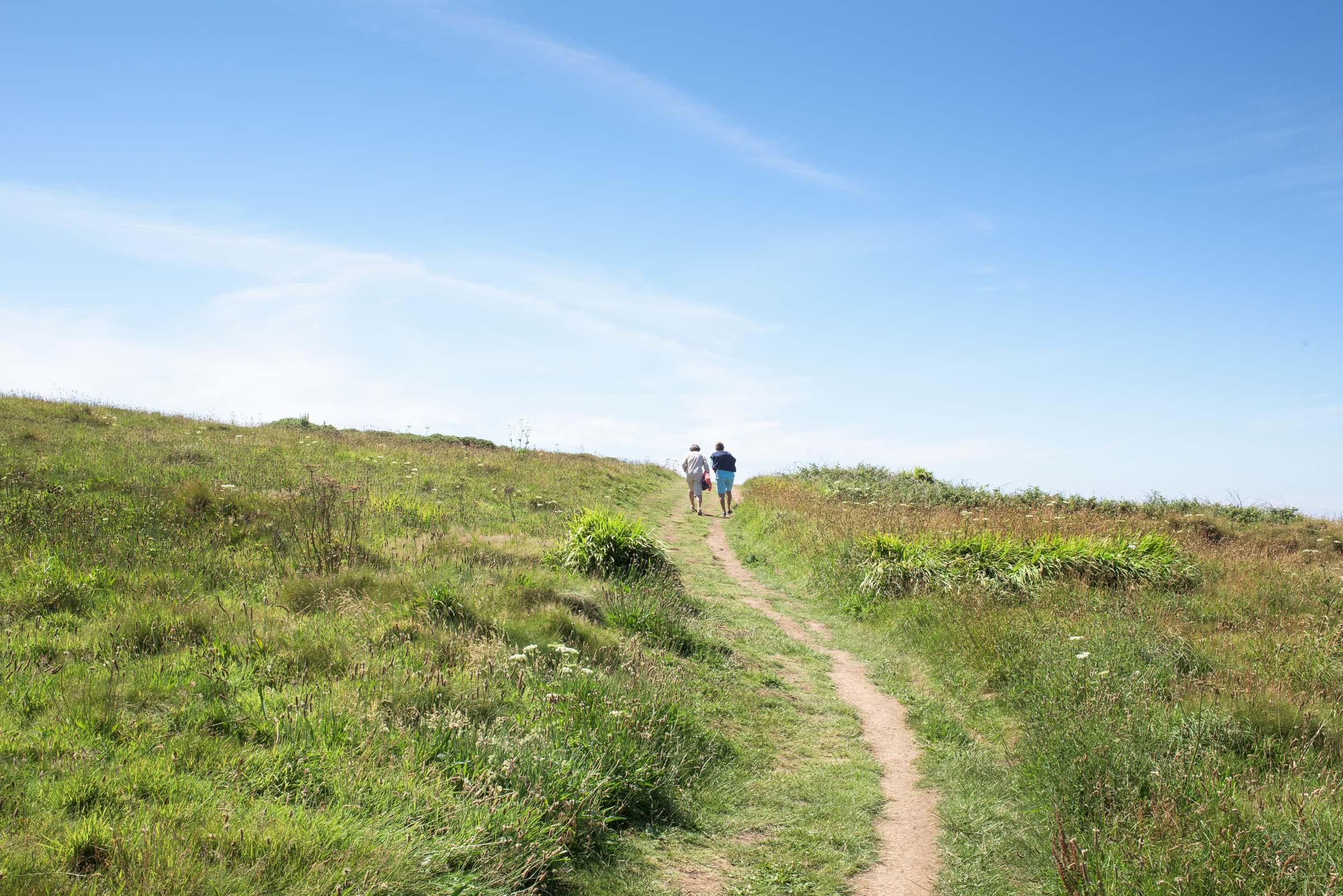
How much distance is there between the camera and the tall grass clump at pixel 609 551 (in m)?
11.2

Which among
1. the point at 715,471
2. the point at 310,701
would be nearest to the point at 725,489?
the point at 715,471

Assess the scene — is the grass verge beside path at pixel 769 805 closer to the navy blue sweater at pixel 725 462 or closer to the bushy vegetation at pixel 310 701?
the bushy vegetation at pixel 310 701

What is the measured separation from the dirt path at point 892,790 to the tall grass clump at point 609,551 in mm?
2308

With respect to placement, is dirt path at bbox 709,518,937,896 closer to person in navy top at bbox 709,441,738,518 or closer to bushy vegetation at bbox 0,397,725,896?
bushy vegetation at bbox 0,397,725,896

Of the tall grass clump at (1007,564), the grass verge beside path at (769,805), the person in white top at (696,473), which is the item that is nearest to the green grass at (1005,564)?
the tall grass clump at (1007,564)

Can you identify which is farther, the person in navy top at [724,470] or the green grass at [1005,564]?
the person in navy top at [724,470]

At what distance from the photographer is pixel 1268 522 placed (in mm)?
24688

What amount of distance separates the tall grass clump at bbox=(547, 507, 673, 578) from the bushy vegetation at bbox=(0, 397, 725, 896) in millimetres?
520

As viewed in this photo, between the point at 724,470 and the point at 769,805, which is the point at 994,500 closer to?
the point at 724,470

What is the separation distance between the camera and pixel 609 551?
A: 456 inches

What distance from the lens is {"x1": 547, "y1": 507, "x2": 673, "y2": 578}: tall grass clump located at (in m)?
11.2

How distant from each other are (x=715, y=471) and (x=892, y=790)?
18993mm

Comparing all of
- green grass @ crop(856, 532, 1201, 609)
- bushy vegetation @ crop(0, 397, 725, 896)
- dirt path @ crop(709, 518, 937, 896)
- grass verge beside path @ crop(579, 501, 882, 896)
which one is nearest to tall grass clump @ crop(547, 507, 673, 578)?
bushy vegetation @ crop(0, 397, 725, 896)

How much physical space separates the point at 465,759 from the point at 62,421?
20.2 m
